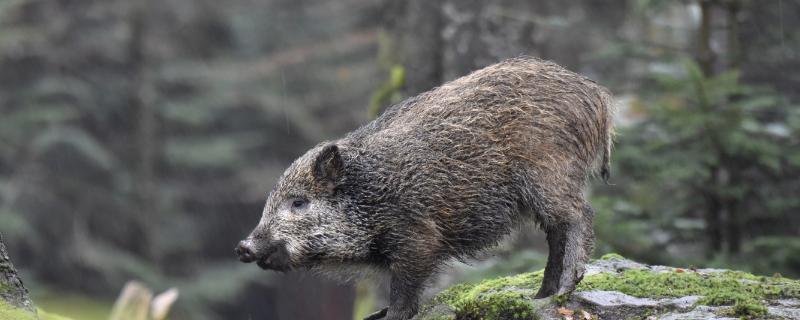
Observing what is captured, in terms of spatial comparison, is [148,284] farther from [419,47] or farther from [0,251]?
[0,251]

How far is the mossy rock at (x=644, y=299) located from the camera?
630 centimetres

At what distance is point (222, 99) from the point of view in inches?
1182

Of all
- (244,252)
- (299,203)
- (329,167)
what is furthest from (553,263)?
(244,252)

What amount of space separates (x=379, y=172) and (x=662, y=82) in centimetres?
464

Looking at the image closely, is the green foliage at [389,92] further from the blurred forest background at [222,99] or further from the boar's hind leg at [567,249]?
the boar's hind leg at [567,249]

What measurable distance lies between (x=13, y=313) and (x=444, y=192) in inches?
102

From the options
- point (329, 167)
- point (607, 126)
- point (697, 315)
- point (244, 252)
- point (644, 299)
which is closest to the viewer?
point (697, 315)

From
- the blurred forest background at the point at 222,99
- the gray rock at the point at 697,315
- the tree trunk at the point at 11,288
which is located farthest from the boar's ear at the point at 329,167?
the blurred forest background at the point at 222,99

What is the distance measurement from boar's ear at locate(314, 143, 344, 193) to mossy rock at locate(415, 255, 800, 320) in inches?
39.9

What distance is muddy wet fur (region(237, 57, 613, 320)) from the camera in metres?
6.86

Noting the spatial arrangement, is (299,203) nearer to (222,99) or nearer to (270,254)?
(270,254)

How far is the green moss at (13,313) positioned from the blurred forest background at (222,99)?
616cm

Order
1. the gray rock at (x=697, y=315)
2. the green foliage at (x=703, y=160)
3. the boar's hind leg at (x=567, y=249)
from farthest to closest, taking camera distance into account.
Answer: the green foliage at (x=703, y=160)
the boar's hind leg at (x=567, y=249)
the gray rock at (x=697, y=315)

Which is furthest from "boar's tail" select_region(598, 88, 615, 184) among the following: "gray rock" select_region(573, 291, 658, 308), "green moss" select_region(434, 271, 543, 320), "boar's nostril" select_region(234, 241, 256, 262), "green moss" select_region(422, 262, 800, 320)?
"boar's nostril" select_region(234, 241, 256, 262)
